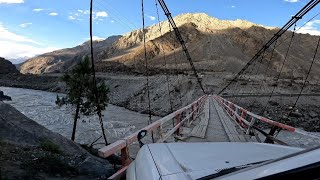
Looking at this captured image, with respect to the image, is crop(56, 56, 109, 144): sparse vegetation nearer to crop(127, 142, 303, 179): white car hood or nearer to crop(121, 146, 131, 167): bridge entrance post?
crop(121, 146, 131, 167): bridge entrance post

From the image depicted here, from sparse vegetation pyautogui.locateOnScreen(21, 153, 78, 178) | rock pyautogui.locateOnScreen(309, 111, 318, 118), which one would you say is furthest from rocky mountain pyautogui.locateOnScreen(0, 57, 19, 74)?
sparse vegetation pyautogui.locateOnScreen(21, 153, 78, 178)

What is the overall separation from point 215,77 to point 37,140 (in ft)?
249

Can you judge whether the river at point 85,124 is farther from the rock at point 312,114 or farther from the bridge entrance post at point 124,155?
the bridge entrance post at point 124,155

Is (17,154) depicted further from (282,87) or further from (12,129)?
(282,87)

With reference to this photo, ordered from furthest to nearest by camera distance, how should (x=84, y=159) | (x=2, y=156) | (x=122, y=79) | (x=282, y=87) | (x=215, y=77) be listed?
(x=122, y=79)
(x=215, y=77)
(x=282, y=87)
(x=84, y=159)
(x=2, y=156)

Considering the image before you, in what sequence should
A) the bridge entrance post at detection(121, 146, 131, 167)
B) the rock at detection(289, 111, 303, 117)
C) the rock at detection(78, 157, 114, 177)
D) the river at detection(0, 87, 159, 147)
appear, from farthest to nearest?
the rock at detection(289, 111, 303, 117)
the river at detection(0, 87, 159, 147)
the rock at detection(78, 157, 114, 177)
the bridge entrance post at detection(121, 146, 131, 167)

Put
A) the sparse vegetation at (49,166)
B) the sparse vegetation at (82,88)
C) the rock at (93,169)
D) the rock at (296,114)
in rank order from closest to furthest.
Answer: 1. the sparse vegetation at (49,166)
2. the rock at (93,169)
3. the sparse vegetation at (82,88)
4. the rock at (296,114)

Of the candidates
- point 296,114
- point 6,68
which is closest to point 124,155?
point 296,114

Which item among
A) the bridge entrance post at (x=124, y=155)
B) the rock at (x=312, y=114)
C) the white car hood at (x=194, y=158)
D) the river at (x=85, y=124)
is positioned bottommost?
the rock at (x=312, y=114)

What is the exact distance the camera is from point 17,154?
321 inches

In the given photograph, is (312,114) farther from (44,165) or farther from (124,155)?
(124,155)

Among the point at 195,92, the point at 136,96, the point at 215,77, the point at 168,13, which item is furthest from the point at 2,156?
the point at 215,77

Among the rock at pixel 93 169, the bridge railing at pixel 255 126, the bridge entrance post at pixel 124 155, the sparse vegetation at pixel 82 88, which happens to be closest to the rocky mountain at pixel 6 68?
the sparse vegetation at pixel 82 88

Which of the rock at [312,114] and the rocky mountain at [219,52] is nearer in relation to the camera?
the rock at [312,114]
